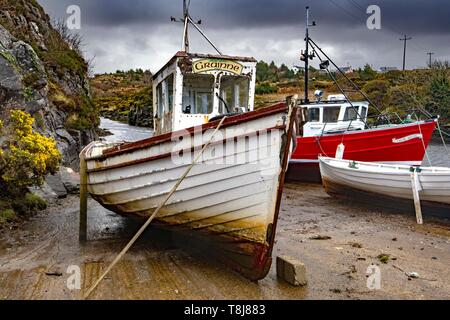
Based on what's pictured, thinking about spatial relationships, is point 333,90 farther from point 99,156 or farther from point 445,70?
point 99,156

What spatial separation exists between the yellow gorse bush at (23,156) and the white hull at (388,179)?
22.2 ft

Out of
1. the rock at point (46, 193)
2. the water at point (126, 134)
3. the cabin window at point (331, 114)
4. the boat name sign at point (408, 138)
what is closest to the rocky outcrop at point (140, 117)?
the water at point (126, 134)

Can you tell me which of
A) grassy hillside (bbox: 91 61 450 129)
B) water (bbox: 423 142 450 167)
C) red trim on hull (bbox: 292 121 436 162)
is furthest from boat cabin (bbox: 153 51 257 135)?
water (bbox: 423 142 450 167)

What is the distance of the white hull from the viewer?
886cm

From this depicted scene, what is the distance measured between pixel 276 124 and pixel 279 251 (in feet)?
8.08

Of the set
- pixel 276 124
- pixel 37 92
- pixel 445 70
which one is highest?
pixel 445 70

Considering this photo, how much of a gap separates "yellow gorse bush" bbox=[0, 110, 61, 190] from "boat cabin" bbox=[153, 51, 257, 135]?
7.07 ft

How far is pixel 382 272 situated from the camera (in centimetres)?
582

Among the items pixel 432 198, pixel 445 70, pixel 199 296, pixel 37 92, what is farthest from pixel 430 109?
pixel 199 296

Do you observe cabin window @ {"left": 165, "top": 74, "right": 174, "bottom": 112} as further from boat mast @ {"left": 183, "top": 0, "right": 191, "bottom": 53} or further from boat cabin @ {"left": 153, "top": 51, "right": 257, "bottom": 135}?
boat mast @ {"left": 183, "top": 0, "right": 191, "bottom": 53}

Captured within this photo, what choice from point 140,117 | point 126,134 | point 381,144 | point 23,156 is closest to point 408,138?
point 381,144

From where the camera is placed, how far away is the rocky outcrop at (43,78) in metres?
9.34

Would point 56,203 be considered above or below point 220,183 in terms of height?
below

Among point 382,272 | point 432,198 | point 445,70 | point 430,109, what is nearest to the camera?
point 382,272
